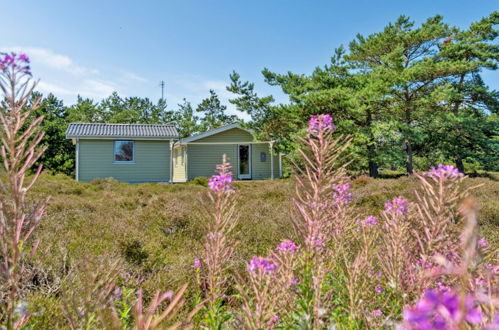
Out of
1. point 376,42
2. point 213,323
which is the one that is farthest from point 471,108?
point 213,323

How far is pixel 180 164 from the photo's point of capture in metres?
20.9

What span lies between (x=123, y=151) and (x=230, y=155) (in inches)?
254

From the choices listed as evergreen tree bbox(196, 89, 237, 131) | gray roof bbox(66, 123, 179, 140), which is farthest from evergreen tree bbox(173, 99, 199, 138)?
gray roof bbox(66, 123, 179, 140)

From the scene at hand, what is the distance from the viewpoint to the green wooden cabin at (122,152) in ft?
57.8

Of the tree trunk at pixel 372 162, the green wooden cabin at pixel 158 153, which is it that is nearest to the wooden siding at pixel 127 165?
the green wooden cabin at pixel 158 153

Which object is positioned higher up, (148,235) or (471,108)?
(471,108)

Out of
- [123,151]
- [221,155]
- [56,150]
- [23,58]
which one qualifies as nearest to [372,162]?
[221,155]

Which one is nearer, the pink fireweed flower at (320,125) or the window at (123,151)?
the pink fireweed flower at (320,125)

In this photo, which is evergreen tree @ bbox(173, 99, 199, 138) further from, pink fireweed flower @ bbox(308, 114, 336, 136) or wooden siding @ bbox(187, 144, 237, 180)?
pink fireweed flower @ bbox(308, 114, 336, 136)

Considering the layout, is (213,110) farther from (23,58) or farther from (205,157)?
(23,58)

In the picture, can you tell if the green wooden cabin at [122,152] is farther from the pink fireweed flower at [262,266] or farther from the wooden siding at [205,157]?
the pink fireweed flower at [262,266]

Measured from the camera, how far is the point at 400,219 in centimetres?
169

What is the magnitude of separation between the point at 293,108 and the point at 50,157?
62.3 feet

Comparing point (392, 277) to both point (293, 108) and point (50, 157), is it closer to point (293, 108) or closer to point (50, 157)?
point (293, 108)
